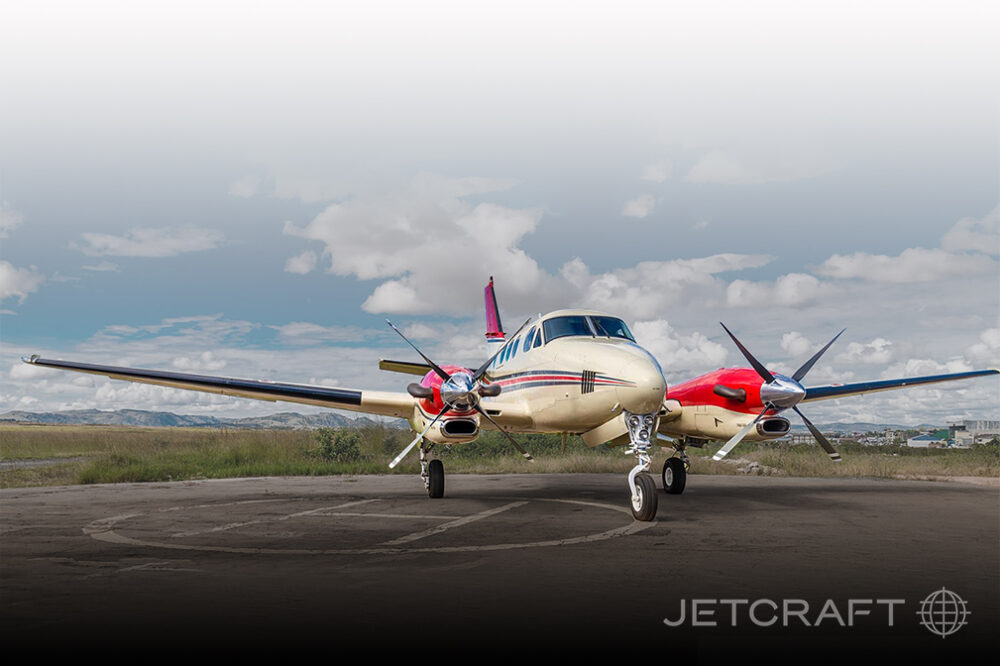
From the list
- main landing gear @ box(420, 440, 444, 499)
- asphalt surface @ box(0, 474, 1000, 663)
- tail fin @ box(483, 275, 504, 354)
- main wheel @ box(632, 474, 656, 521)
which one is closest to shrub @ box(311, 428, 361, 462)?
tail fin @ box(483, 275, 504, 354)

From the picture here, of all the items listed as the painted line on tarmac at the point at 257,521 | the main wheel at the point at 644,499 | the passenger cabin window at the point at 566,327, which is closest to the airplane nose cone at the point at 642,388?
the main wheel at the point at 644,499

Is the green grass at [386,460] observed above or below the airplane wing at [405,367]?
below

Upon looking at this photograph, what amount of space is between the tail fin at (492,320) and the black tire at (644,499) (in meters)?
12.6

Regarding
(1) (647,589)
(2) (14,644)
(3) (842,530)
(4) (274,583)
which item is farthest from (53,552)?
(3) (842,530)

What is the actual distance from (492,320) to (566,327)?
34.5ft

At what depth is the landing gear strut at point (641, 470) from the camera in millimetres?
13453

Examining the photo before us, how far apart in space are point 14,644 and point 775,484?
73.5ft

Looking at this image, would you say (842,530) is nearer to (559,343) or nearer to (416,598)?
(559,343)

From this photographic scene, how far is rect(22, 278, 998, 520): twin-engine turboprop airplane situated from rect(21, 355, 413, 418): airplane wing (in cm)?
3

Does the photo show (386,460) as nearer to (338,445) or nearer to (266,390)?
(338,445)

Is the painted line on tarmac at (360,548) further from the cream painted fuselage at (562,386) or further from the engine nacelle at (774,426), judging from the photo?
the engine nacelle at (774,426)

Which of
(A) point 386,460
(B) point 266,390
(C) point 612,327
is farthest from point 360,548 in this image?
(A) point 386,460

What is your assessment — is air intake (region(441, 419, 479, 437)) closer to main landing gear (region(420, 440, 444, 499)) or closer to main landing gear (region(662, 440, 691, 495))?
main landing gear (region(420, 440, 444, 499))

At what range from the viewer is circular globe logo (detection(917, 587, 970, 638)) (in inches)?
254
